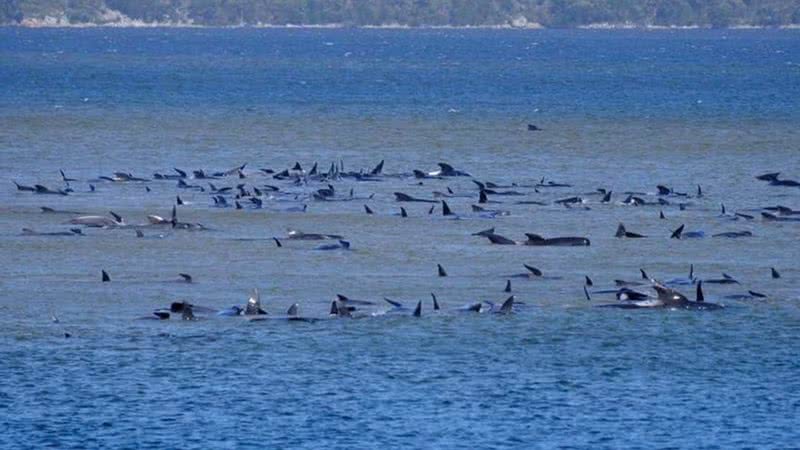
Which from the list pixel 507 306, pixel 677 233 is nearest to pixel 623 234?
pixel 677 233

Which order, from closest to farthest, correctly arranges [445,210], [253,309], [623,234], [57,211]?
[253,309] → [623,234] → [445,210] → [57,211]

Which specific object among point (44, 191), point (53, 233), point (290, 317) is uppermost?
point (290, 317)

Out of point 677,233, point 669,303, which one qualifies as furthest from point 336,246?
point 669,303

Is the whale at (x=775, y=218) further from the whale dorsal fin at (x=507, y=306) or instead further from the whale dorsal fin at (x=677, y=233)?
the whale dorsal fin at (x=507, y=306)

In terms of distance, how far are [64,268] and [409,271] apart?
5.29 metres

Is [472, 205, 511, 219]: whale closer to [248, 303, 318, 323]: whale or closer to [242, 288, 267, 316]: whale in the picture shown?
[242, 288, 267, 316]: whale

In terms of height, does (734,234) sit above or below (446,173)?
above

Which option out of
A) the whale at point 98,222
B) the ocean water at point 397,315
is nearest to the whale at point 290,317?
the ocean water at point 397,315

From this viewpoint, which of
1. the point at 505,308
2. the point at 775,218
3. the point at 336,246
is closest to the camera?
the point at 505,308

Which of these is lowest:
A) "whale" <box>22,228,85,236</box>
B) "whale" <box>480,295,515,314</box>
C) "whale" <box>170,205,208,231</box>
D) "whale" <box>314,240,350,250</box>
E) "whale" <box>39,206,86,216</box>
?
A: "whale" <box>39,206,86,216</box>

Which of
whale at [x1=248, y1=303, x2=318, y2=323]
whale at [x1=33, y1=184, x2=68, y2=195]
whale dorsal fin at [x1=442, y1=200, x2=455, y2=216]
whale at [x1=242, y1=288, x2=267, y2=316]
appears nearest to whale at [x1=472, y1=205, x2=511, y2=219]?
whale dorsal fin at [x1=442, y1=200, x2=455, y2=216]

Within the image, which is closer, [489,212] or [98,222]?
[98,222]

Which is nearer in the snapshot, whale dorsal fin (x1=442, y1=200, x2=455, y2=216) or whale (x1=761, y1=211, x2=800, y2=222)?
whale (x1=761, y1=211, x2=800, y2=222)

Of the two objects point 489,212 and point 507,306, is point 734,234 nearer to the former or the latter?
point 489,212
